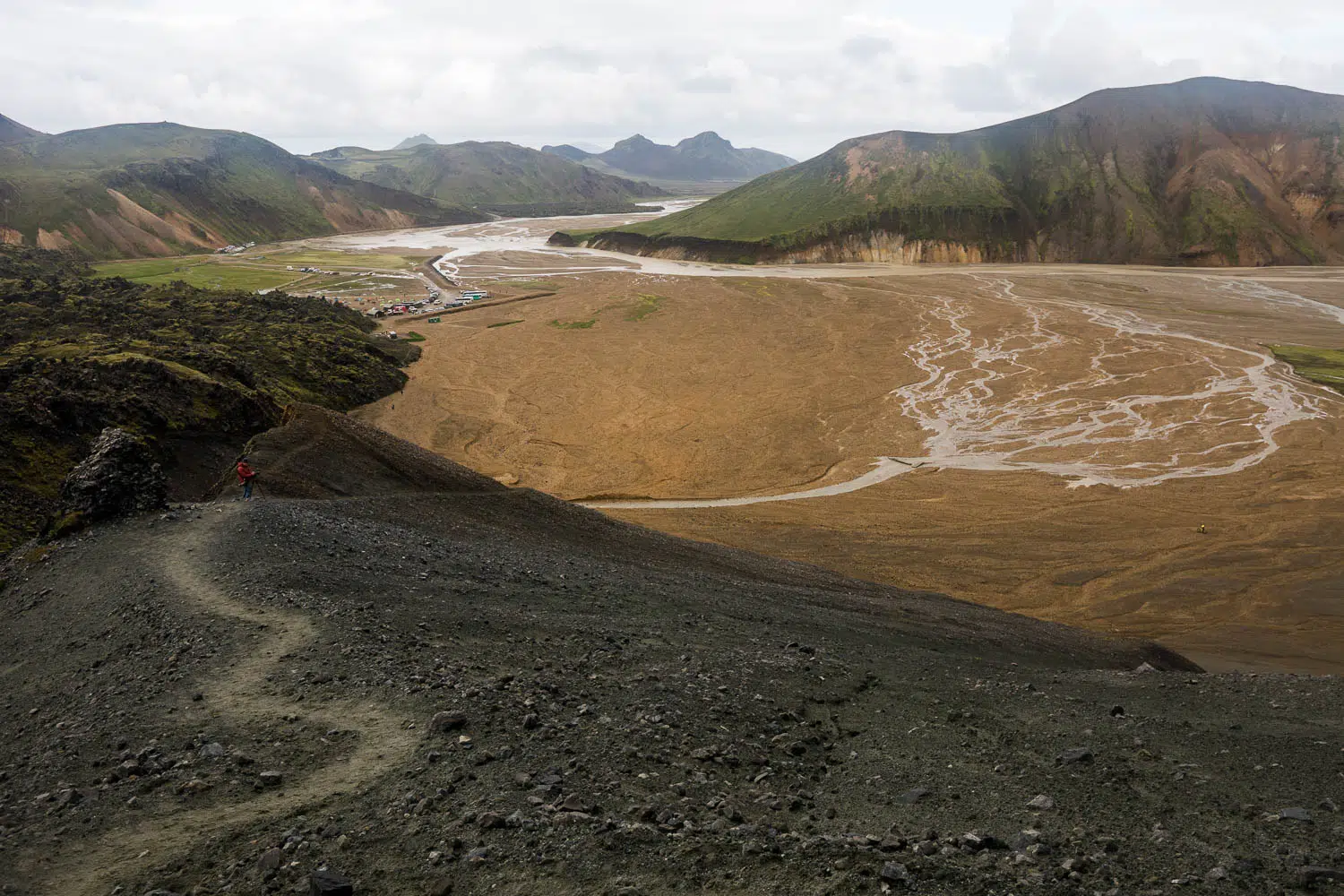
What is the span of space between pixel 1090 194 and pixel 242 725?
542 feet

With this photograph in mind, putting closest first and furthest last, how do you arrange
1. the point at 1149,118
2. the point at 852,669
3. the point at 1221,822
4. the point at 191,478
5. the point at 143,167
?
the point at 1221,822 → the point at 852,669 → the point at 191,478 → the point at 1149,118 → the point at 143,167

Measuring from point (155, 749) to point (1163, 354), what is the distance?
78986mm

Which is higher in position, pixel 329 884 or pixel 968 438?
pixel 329 884

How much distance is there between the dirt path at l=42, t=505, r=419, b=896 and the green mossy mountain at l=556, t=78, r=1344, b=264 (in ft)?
457

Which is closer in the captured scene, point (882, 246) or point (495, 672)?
point (495, 672)

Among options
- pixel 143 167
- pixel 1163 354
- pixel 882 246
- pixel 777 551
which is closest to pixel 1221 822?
pixel 777 551

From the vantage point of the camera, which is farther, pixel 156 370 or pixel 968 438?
pixel 968 438

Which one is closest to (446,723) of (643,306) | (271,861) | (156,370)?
(271,861)

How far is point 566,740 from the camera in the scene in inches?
474

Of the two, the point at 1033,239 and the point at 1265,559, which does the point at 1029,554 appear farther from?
the point at 1033,239

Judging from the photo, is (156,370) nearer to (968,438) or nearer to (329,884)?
(329,884)

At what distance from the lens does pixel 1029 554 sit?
32781mm

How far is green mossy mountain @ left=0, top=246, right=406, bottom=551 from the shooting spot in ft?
95.1

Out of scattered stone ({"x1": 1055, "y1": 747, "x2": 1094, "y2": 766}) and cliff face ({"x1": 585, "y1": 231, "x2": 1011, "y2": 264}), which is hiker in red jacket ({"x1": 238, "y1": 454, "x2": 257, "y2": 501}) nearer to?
scattered stone ({"x1": 1055, "y1": 747, "x2": 1094, "y2": 766})
